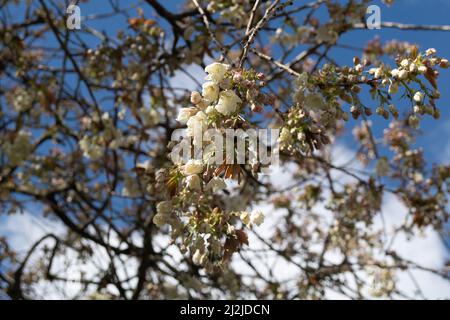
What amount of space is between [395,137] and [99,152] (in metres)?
2.69

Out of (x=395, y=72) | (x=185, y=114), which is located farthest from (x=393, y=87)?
(x=185, y=114)

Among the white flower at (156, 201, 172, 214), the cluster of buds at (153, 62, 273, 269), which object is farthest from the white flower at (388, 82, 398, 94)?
the white flower at (156, 201, 172, 214)

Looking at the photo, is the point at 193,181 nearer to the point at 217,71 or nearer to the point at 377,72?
the point at 217,71

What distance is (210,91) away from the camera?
1.43 metres

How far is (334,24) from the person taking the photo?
3.96 m

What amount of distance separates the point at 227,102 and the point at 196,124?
0.10 metres

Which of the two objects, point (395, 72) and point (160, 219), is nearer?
point (395, 72)

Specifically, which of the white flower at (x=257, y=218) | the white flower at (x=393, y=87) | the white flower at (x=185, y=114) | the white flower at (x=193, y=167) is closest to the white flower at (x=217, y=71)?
the white flower at (x=185, y=114)

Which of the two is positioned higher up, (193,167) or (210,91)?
(210,91)

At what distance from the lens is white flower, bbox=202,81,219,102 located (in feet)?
4.70

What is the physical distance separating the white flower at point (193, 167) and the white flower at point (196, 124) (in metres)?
0.08

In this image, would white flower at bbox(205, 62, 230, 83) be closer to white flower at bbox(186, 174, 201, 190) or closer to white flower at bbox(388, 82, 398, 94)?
white flower at bbox(186, 174, 201, 190)

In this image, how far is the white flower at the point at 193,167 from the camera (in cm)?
141

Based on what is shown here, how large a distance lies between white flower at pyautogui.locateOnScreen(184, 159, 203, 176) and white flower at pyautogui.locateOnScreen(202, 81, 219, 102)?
18 centimetres
